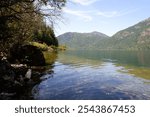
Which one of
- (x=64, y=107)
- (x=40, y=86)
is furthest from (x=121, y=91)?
(x=64, y=107)

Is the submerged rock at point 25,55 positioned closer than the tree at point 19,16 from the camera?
No

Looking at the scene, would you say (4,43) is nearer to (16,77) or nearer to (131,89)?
(16,77)

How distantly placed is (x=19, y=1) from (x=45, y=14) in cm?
412

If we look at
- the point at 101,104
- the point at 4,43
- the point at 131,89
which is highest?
the point at 4,43

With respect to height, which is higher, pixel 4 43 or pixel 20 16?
pixel 20 16

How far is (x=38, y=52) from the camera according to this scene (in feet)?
129

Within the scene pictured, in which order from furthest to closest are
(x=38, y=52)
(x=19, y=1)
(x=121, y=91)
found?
(x=38, y=52)
(x=19, y=1)
(x=121, y=91)

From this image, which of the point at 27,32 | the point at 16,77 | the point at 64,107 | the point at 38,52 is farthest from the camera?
the point at 38,52

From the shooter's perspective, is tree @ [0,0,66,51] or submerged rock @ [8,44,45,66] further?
submerged rock @ [8,44,45,66]

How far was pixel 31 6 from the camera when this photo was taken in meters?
28.8

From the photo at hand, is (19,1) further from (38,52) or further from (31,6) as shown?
(38,52)

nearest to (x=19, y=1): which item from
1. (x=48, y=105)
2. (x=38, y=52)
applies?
(x=38, y=52)

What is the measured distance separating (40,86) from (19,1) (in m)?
9.84

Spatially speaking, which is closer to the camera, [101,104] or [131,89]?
[101,104]
